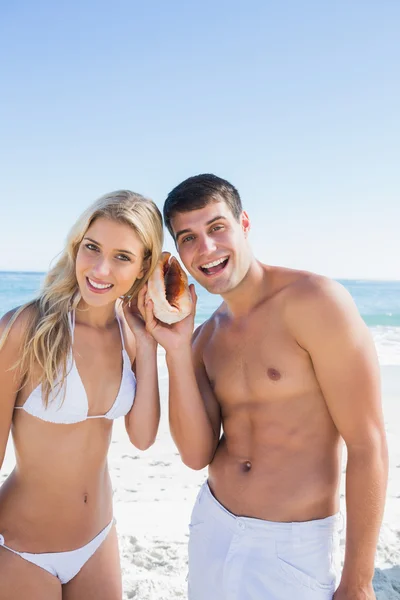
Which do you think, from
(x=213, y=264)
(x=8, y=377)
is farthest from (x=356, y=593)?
(x=8, y=377)

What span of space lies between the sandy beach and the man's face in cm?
257

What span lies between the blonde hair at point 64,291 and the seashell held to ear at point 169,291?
8 cm

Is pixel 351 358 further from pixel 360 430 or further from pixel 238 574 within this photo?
pixel 238 574

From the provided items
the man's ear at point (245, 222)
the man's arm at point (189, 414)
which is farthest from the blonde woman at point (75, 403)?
Answer: the man's ear at point (245, 222)

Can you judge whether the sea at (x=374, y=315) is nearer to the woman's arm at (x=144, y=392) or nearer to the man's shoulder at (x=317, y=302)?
the woman's arm at (x=144, y=392)

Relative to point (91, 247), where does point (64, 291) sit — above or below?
below

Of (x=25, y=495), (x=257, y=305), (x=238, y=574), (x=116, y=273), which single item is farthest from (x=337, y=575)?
(x=116, y=273)

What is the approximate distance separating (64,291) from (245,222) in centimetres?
119

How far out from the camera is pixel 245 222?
3.22 meters

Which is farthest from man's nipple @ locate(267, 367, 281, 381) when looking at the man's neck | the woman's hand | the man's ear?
the man's ear

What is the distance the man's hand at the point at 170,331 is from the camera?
2922 mm

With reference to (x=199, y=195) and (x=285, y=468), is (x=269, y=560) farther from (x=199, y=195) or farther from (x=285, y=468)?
(x=199, y=195)

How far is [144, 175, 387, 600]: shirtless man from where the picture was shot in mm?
2271

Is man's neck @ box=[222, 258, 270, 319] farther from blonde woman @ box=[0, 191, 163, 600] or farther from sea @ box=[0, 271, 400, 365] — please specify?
sea @ box=[0, 271, 400, 365]
